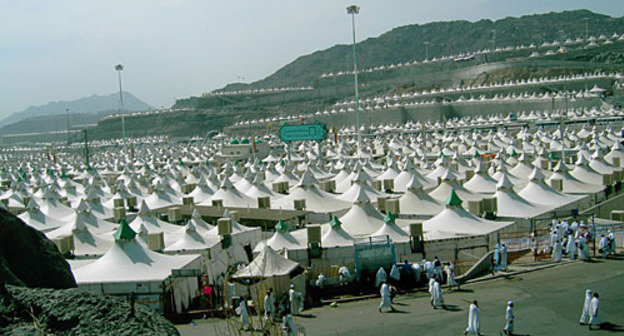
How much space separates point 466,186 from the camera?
2597 cm

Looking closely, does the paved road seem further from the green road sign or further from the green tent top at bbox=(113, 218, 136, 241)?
the green road sign

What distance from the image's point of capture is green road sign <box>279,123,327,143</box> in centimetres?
4081

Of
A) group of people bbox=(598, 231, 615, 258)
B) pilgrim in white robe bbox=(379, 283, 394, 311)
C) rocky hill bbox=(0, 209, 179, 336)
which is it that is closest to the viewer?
rocky hill bbox=(0, 209, 179, 336)

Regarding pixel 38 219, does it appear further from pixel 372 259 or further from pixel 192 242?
pixel 372 259

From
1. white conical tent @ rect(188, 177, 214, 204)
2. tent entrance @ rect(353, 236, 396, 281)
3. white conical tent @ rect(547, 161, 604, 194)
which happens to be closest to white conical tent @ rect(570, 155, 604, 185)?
white conical tent @ rect(547, 161, 604, 194)

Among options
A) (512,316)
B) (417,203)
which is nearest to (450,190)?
(417,203)

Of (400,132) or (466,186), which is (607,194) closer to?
(466,186)

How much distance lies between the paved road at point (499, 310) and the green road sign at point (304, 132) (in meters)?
26.9

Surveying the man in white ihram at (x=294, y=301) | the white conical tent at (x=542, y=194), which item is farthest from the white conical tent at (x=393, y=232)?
the white conical tent at (x=542, y=194)

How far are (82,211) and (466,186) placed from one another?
1578 centimetres

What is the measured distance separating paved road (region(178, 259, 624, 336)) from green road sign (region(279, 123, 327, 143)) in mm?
26863

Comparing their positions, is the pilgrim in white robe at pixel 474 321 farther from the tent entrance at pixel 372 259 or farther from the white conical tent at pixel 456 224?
→ the white conical tent at pixel 456 224

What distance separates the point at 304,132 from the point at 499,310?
98.7 feet

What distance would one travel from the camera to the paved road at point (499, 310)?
442 inches
